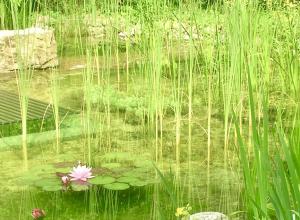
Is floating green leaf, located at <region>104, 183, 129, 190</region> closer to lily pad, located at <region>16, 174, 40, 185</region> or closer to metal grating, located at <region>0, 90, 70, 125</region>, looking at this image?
lily pad, located at <region>16, 174, 40, 185</region>

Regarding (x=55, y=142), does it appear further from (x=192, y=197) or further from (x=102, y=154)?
(x=192, y=197)

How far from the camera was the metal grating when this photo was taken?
4.05 meters

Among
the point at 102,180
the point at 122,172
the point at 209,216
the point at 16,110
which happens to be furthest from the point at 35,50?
the point at 209,216

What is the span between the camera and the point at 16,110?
4.26m

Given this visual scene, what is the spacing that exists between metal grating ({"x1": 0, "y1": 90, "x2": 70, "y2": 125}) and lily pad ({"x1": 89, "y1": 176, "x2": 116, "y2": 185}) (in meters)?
0.99

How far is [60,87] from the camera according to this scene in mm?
4961

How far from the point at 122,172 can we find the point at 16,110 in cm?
137

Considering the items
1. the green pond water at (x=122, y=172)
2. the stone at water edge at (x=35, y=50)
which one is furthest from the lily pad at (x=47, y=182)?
the stone at water edge at (x=35, y=50)

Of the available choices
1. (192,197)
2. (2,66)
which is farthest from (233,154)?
(2,66)

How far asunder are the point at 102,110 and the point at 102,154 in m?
0.84

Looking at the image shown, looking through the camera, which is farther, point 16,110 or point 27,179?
point 16,110

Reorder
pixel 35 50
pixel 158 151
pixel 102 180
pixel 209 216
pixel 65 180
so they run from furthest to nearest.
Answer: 1. pixel 35 50
2. pixel 158 151
3. pixel 102 180
4. pixel 65 180
5. pixel 209 216

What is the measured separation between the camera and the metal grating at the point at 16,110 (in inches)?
159

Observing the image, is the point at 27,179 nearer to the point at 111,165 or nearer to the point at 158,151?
the point at 111,165
